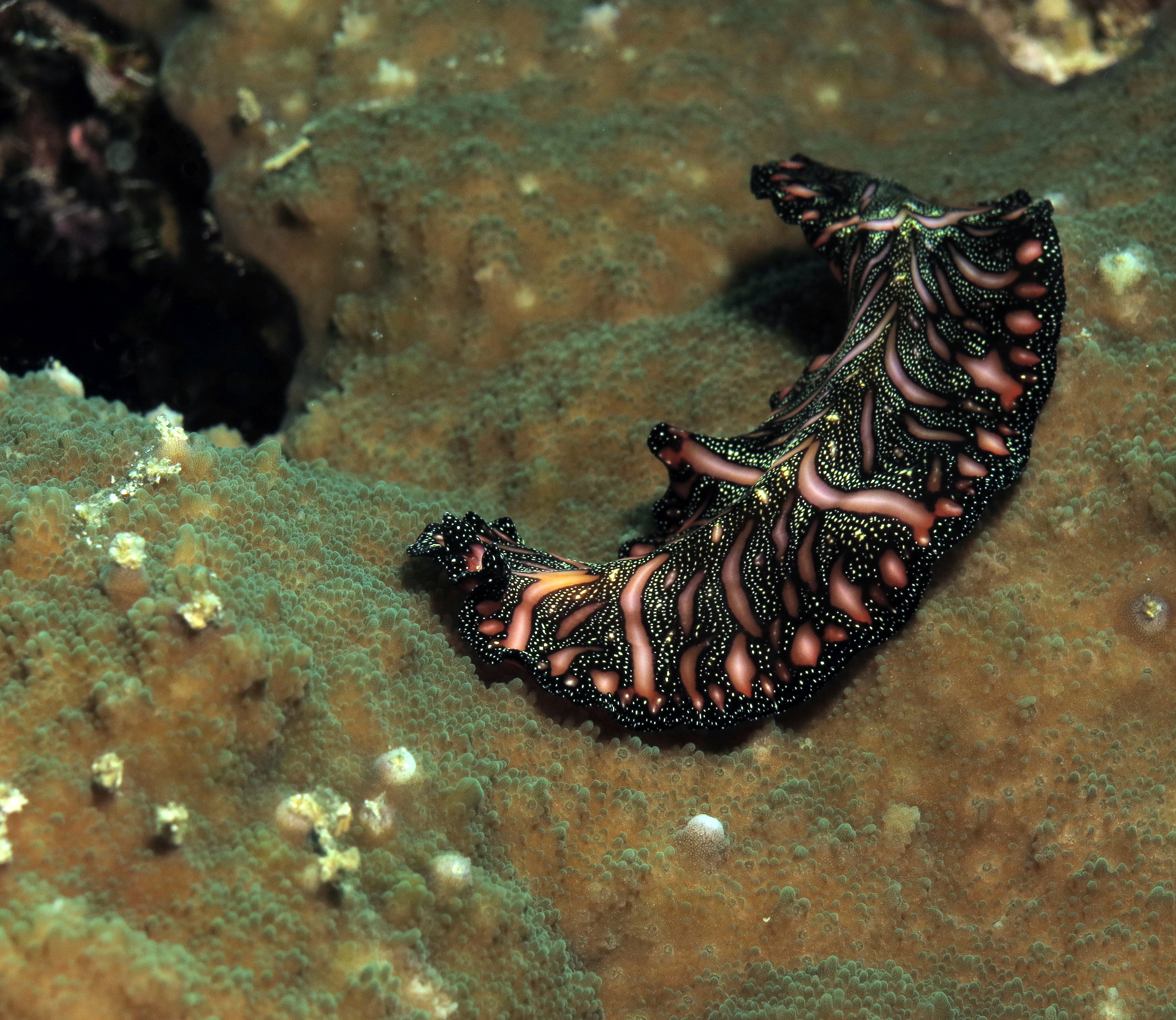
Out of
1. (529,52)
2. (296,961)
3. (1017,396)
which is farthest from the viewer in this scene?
(529,52)

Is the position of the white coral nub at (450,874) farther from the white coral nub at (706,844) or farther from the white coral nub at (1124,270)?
the white coral nub at (1124,270)

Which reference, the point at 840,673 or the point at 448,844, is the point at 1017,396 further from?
the point at 448,844

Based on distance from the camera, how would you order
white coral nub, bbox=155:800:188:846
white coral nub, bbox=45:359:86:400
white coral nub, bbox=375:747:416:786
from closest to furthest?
white coral nub, bbox=155:800:188:846 < white coral nub, bbox=375:747:416:786 < white coral nub, bbox=45:359:86:400

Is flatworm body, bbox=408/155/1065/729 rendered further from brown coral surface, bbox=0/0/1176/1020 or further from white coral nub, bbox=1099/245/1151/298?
white coral nub, bbox=1099/245/1151/298

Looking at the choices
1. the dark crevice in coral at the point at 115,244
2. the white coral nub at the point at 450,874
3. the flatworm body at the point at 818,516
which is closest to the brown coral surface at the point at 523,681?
the white coral nub at the point at 450,874

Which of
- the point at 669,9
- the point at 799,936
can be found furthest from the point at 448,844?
the point at 669,9

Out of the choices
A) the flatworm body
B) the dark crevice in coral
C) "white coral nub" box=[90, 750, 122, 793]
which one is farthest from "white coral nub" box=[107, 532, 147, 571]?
the dark crevice in coral

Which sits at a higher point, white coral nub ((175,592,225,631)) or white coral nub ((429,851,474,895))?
white coral nub ((175,592,225,631))
